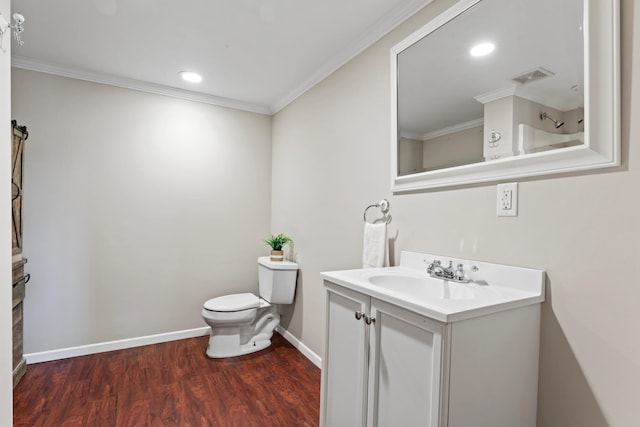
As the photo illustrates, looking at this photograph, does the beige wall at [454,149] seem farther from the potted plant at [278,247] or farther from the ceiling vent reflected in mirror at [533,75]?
the potted plant at [278,247]

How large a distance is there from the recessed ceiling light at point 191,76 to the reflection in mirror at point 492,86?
1.67m

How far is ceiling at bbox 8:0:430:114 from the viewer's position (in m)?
1.76

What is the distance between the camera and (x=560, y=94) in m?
1.12

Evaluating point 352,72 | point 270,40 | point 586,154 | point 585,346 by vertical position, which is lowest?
point 585,346

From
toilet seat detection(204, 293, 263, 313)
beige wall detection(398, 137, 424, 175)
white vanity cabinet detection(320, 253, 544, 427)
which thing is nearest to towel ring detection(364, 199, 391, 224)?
beige wall detection(398, 137, 424, 175)

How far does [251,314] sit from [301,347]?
507 millimetres

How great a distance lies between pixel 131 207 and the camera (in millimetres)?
2730

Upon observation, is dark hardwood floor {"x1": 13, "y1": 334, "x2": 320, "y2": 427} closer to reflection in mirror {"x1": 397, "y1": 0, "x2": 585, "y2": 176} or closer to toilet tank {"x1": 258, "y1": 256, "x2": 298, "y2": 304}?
toilet tank {"x1": 258, "y1": 256, "x2": 298, "y2": 304}

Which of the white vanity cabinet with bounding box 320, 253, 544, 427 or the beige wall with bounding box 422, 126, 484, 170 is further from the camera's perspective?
the beige wall with bounding box 422, 126, 484, 170

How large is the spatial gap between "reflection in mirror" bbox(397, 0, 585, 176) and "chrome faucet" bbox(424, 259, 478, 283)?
0.46m

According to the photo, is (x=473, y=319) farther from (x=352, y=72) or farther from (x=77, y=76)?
(x=77, y=76)

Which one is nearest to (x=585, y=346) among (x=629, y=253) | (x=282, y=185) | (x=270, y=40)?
(x=629, y=253)

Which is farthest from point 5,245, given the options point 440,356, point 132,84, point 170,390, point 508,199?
point 508,199

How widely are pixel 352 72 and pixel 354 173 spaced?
2.26 ft
